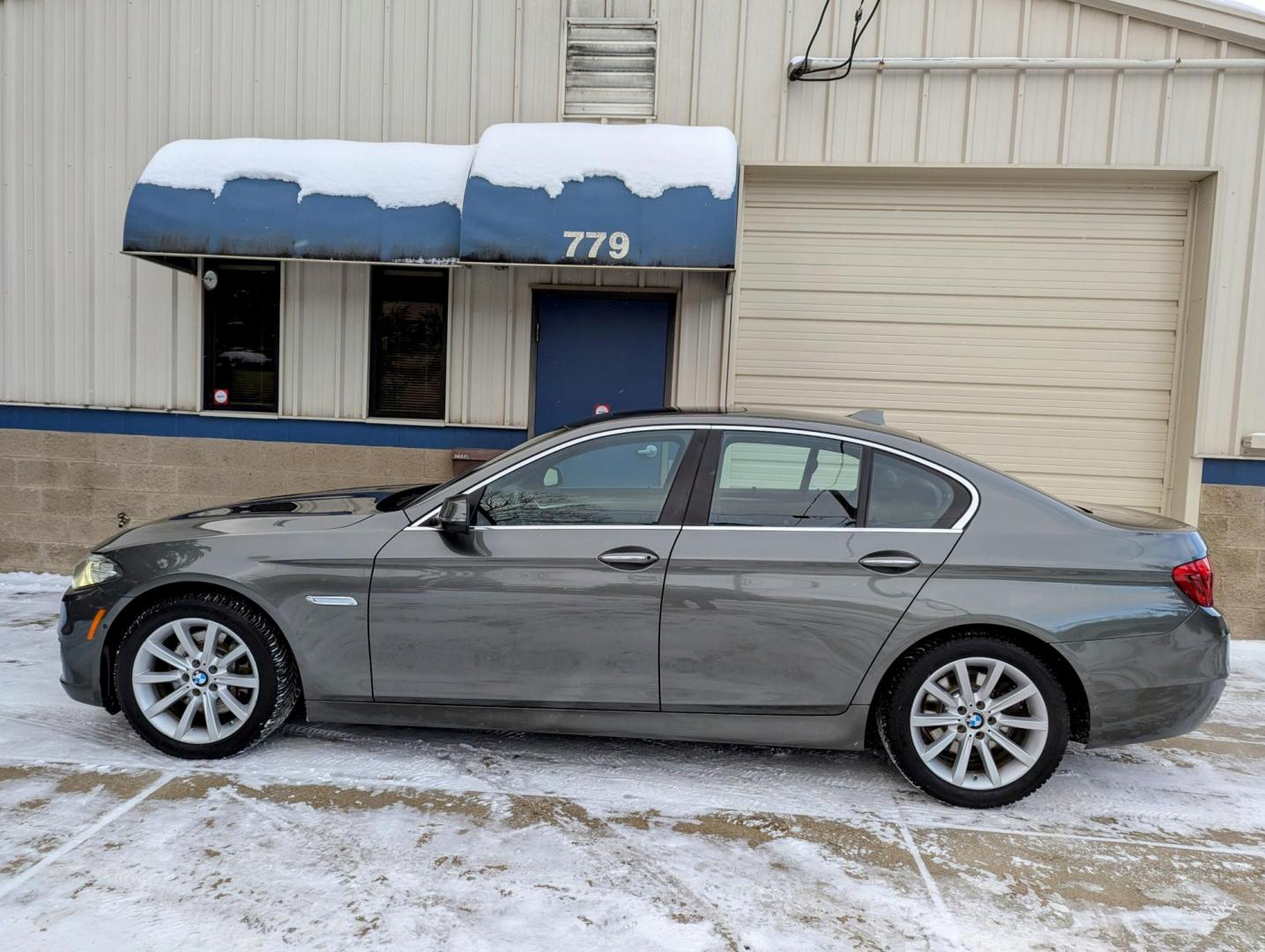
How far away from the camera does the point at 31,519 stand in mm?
7969

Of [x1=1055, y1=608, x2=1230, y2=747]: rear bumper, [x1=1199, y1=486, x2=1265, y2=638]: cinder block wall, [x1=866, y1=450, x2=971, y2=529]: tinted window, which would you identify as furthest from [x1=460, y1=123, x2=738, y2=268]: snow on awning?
[x1=1199, y1=486, x2=1265, y2=638]: cinder block wall

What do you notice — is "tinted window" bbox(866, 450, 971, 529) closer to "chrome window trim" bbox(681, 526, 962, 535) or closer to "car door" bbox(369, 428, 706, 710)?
"chrome window trim" bbox(681, 526, 962, 535)

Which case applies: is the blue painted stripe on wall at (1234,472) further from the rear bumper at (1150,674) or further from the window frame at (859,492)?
the window frame at (859,492)

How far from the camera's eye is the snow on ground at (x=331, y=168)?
21.9ft

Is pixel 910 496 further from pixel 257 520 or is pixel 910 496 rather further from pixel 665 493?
pixel 257 520

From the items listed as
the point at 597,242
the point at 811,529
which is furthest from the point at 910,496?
the point at 597,242

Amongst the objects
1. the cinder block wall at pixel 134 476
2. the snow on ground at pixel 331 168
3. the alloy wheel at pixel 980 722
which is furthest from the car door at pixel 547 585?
the cinder block wall at pixel 134 476

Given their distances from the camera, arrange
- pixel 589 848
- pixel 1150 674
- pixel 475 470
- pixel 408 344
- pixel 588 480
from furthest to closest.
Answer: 1. pixel 408 344
2. pixel 475 470
3. pixel 588 480
4. pixel 1150 674
5. pixel 589 848

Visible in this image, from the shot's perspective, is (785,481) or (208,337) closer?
(785,481)

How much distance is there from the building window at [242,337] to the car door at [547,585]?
467 centimetres

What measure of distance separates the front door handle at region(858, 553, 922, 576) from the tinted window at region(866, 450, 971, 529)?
0.13m

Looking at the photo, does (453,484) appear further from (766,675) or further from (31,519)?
(31,519)

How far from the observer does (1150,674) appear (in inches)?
140

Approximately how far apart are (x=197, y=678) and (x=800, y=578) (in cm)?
262
